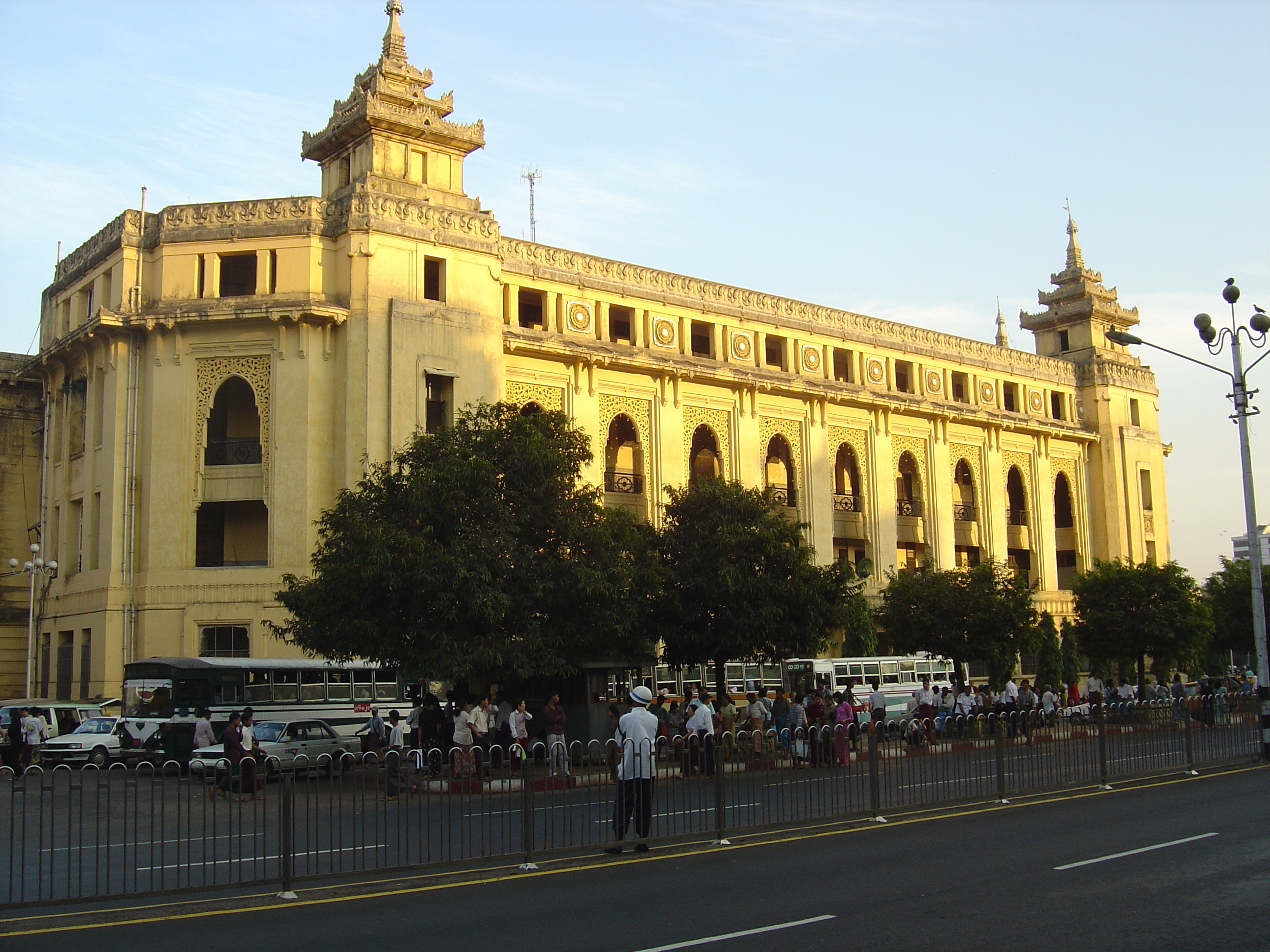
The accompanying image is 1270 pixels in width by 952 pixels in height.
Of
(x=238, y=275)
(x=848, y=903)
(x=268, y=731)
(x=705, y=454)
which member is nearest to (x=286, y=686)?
(x=268, y=731)

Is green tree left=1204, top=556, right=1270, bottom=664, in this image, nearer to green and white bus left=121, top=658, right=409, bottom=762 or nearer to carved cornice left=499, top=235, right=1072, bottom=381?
carved cornice left=499, top=235, right=1072, bottom=381

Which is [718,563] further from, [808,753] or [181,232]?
[181,232]

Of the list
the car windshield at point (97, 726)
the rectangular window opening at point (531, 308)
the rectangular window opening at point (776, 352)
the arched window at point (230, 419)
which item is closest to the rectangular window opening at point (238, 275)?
the arched window at point (230, 419)

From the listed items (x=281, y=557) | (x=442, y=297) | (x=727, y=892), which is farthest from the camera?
(x=442, y=297)

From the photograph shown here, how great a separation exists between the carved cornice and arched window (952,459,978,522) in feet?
14.7

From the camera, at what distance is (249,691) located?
27328mm

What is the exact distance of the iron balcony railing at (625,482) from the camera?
3984cm

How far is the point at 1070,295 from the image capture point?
56.4 metres

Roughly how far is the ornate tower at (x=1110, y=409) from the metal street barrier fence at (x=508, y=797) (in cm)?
3568

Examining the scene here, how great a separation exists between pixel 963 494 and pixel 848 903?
43.2 metres

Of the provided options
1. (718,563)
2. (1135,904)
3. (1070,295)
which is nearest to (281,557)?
(718,563)

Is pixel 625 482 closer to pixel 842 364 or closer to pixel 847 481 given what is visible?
pixel 847 481

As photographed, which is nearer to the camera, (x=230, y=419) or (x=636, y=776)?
(x=636, y=776)

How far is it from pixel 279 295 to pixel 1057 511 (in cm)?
3557
